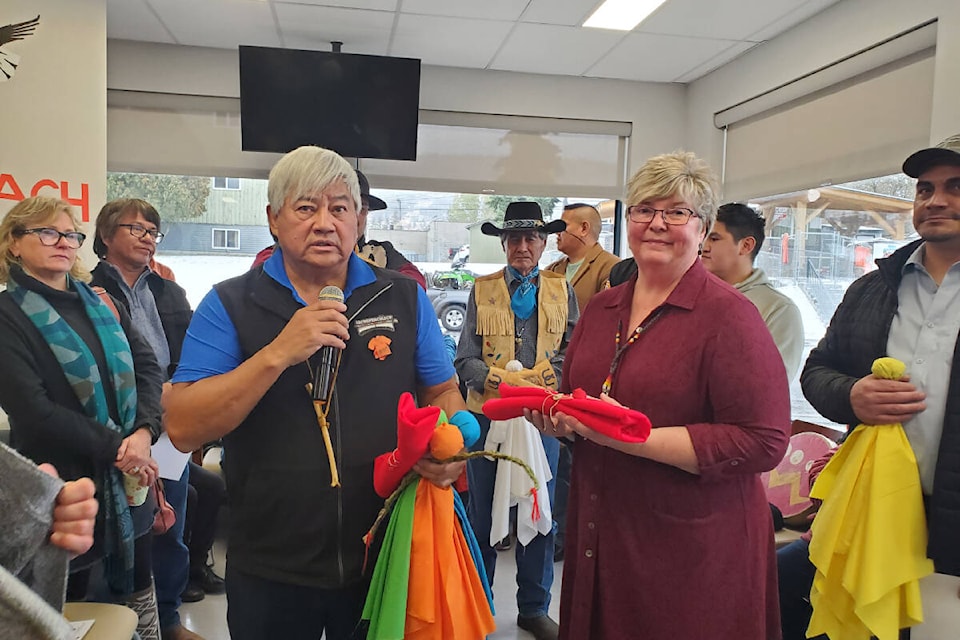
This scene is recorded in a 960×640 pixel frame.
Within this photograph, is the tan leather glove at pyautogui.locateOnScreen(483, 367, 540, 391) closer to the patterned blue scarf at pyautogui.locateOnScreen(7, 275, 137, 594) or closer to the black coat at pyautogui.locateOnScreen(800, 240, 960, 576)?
the black coat at pyautogui.locateOnScreen(800, 240, 960, 576)

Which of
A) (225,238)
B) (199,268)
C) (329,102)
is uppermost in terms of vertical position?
(329,102)

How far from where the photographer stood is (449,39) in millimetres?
4223

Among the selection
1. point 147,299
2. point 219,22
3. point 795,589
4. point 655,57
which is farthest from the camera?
point 655,57

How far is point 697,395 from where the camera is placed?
4.45 ft

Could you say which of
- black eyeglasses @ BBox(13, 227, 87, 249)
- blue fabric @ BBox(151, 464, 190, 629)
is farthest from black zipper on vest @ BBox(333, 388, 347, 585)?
blue fabric @ BBox(151, 464, 190, 629)

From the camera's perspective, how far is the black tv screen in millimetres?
4109

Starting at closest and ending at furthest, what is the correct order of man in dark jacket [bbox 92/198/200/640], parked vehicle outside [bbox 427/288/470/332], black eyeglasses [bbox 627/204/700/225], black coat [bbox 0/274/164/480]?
black eyeglasses [bbox 627/204/700/225] → black coat [bbox 0/274/164/480] → man in dark jacket [bbox 92/198/200/640] → parked vehicle outside [bbox 427/288/470/332]

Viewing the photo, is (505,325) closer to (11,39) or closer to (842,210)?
(842,210)

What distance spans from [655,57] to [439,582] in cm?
419

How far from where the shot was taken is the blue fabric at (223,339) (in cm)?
127

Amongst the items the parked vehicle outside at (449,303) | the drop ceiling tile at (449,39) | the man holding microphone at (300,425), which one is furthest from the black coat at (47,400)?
the parked vehicle outside at (449,303)

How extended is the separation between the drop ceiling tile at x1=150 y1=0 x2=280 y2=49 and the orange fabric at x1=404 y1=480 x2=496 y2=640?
344cm

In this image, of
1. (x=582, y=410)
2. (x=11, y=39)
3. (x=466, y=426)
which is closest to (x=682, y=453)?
(x=582, y=410)

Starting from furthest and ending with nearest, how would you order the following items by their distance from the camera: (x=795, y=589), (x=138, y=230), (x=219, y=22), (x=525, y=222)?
(x=219, y=22), (x=525, y=222), (x=138, y=230), (x=795, y=589)
